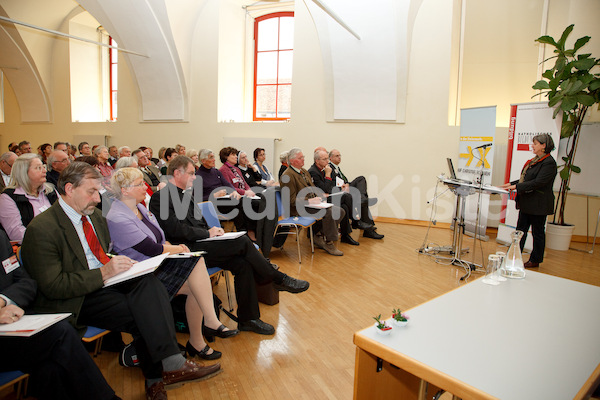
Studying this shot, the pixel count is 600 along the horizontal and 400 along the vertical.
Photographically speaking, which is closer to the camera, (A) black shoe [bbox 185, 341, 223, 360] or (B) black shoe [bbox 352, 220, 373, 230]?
(A) black shoe [bbox 185, 341, 223, 360]

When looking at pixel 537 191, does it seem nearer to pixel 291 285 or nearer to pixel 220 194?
pixel 291 285

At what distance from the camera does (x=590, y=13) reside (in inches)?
232

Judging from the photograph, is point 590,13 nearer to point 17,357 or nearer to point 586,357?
point 586,357

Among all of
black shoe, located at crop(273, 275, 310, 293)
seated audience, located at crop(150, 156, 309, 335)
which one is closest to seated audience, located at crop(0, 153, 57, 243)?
seated audience, located at crop(150, 156, 309, 335)

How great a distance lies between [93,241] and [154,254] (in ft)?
1.40

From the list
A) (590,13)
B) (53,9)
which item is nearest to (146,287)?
(590,13)

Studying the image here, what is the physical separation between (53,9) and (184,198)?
33.6ft

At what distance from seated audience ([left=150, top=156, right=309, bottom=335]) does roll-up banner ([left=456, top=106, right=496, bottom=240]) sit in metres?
3.67

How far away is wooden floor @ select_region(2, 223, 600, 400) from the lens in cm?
224

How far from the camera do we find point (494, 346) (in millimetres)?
1305

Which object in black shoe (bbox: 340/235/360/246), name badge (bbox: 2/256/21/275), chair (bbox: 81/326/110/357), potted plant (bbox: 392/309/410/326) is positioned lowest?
black shoe (bbox: 340/235/360/246)

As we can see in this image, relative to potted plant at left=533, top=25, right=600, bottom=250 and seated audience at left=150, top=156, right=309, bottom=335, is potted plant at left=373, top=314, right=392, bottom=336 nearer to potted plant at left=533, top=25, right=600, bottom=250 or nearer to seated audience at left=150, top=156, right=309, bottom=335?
seated audience at left=150, top=156, right=309, bottom=335

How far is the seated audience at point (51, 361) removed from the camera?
1588mm

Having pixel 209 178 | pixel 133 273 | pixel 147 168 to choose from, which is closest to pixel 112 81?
pixel 147 168
